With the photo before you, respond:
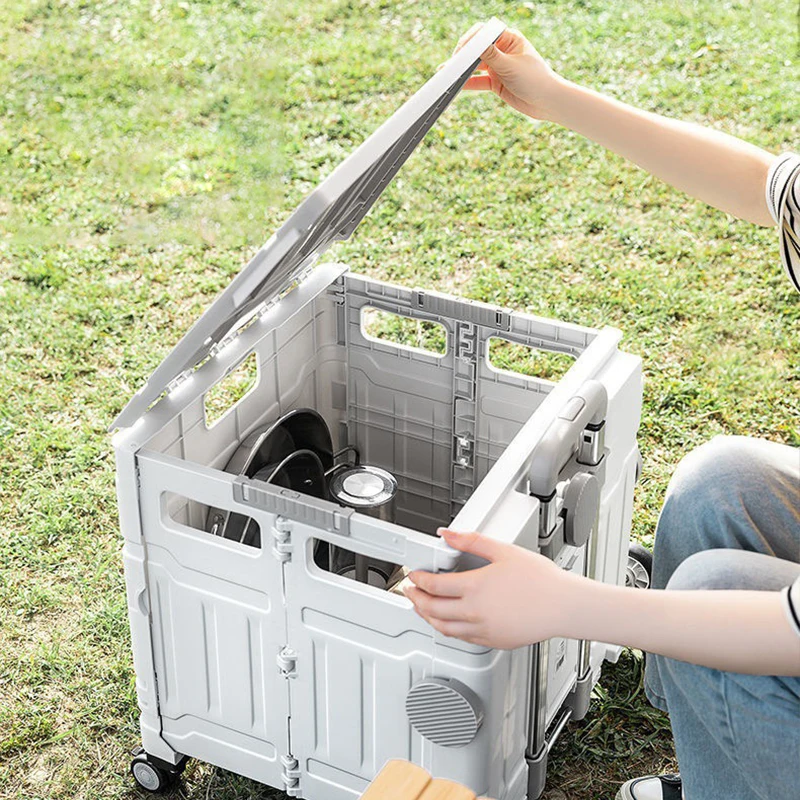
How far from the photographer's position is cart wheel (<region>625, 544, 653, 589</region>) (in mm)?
2160

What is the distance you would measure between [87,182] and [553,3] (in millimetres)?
1844

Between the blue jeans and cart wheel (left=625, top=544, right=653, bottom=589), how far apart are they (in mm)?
420

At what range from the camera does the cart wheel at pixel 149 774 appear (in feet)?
5.96

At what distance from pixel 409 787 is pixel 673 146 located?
0.96 metres

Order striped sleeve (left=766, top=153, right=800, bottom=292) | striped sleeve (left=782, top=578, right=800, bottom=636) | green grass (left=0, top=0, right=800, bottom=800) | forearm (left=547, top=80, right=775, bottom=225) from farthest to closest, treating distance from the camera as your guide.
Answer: green grass (left=0, top=0, right=800, bottom=800)
forearm (left=547, top=80, right=775, bottom=225)
striped sleeve (left=766, top=153, right=800, bottom=292)
striped sleeve (left=782, top=578, right=800, bottom=636)

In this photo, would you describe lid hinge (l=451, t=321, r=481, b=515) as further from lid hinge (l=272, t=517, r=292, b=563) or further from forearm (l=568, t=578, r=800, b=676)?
forearm (l=568, t=578, r=800, b=676)

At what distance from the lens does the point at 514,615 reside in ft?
4.39

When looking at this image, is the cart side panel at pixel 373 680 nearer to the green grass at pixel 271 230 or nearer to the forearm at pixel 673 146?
the green grass at pixel 271 230

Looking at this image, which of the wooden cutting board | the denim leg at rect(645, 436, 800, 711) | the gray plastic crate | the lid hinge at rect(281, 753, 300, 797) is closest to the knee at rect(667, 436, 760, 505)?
the denim leg at rect(645, 436, 800, 711)

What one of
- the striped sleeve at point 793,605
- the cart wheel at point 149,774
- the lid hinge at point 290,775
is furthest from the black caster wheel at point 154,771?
the striped sleeve at point 793,605

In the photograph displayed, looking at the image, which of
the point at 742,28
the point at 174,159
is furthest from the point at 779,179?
the point at 742,28

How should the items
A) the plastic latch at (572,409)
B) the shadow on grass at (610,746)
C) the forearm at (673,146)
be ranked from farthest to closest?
1. the shadow on grass at (610,746)
2. the forearm at (673,146)
3. the plastic latch at (572,409)

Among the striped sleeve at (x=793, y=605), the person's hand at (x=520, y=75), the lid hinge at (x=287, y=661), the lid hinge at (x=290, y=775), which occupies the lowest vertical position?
the lid hinge at (x=290, y=775)

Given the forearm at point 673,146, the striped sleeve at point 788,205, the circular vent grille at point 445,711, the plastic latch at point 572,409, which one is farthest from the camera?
the forearm at point 673,146
